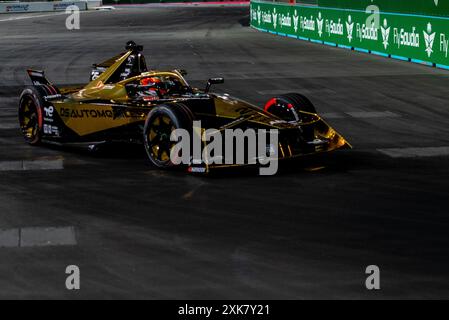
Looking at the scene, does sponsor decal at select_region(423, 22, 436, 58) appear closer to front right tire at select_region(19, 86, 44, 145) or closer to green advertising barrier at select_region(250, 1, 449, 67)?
green advertising barrier at select_region(250, 1, 449, 67)

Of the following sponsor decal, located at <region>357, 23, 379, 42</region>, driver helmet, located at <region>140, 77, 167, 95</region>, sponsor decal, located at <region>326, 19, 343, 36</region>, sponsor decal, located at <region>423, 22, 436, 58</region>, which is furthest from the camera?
sponsor decal, located at <region>326, 19, 343, 36</region>

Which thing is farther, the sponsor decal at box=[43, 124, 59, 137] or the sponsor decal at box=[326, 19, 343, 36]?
the sponsor decal at box=[326, 19, 343, 36]

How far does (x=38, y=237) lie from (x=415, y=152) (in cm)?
664

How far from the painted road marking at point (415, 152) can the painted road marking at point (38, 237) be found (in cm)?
589

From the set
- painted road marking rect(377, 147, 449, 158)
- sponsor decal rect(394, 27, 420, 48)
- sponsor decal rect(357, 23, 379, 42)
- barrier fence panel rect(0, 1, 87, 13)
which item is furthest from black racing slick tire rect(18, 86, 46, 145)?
barrier fence panel rect(0, 1, 87, 13)

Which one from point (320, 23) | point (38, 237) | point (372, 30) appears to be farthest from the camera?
point (320, 23)

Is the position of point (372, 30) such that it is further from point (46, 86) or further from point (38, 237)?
point (38, 237)

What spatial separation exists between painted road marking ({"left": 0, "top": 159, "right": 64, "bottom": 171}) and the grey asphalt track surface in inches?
Result: 3.2

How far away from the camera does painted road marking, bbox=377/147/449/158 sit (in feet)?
47.3

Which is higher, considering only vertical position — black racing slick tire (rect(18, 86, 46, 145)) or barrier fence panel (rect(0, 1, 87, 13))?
black racing slick tire (rect(18, 86, 46, 145))

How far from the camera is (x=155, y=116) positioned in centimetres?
1319

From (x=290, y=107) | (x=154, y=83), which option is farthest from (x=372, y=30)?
(x=290, y=107)

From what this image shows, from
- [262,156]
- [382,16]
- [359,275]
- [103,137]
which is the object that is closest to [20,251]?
[359,275]
